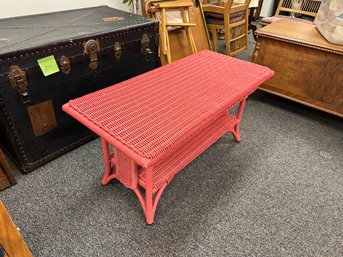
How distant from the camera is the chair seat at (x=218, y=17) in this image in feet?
8.99

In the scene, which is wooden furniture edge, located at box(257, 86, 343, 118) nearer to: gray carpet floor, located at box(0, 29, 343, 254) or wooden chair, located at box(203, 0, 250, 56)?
gray carpet floor, located at box(0, 29, 343, 254)

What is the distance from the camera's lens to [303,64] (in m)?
1.89

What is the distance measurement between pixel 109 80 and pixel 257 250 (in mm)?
1269

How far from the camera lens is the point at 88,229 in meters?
1.18

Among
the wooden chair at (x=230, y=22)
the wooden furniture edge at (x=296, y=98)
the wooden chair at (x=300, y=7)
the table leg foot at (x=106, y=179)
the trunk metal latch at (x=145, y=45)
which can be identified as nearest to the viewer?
the table leg foot at (x=106, y=179)

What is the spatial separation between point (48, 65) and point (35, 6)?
718 millimetres

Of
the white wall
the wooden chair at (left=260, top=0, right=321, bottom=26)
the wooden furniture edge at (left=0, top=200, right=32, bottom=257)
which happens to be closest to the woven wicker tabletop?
the wooden furniture edge at (left=0, top=200, right=32, bottom=257)

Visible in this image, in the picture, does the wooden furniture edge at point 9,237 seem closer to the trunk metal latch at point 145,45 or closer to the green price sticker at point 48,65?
the green price sticker at point 48,65

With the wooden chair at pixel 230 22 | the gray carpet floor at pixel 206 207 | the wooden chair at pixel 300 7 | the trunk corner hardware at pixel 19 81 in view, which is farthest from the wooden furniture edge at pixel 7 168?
the wooden chair at pixel 300 7

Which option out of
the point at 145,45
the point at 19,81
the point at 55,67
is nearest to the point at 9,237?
the point at 19,81

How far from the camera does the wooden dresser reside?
1780 millimetres

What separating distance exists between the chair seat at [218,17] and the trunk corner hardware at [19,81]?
2174 mm

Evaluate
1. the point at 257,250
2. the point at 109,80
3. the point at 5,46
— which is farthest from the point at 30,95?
the point at 257,250

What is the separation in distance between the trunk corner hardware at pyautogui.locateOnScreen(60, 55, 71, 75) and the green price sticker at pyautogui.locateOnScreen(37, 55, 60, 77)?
1.3 inches
